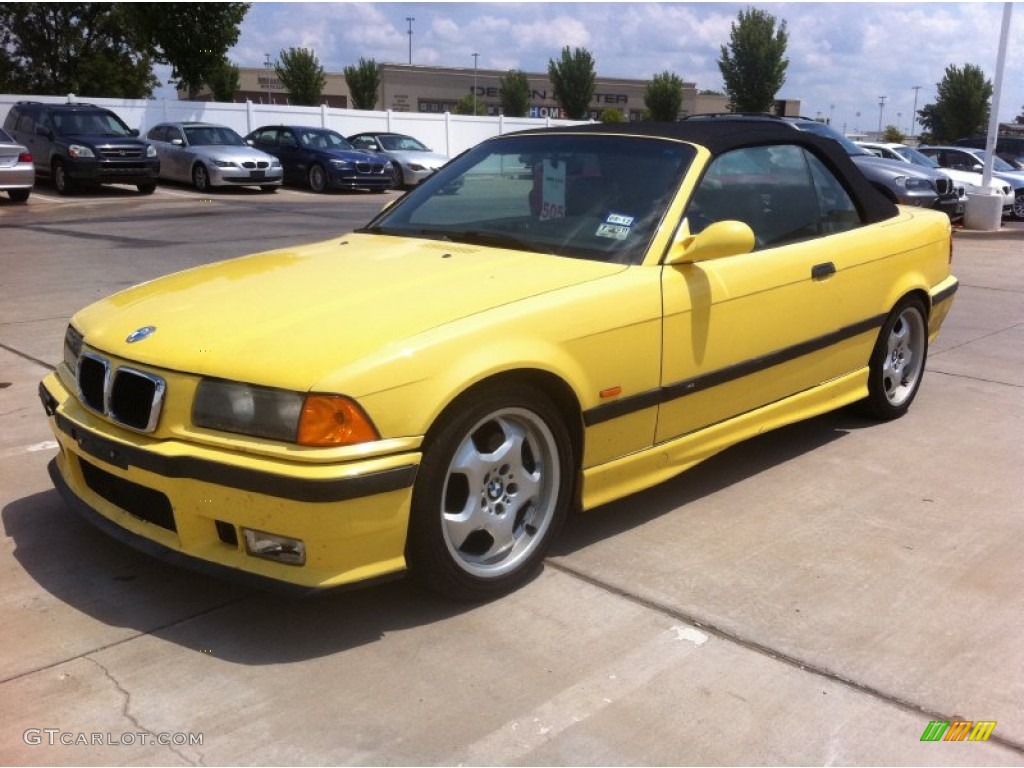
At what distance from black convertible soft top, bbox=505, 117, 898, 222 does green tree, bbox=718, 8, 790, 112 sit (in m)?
46.9

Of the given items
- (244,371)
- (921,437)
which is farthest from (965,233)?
(244,371)

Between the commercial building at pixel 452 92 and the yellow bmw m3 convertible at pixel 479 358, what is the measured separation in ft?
255

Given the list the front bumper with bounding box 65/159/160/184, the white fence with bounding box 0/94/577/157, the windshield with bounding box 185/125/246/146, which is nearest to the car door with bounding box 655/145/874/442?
the front bumper with bounding box 65/159/160/184

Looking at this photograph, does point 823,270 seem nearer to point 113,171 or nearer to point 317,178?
point 113,171

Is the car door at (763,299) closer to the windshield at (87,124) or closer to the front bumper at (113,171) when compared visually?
the front bumper at (113,171)

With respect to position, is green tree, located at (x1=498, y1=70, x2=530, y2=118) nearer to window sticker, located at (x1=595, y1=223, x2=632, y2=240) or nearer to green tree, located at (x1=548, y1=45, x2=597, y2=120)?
green tree, located at (x1=548, y1=45, x2=597, y2=120)

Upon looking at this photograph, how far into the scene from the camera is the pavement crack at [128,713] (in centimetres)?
258

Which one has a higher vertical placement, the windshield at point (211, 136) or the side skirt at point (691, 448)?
the windshield at point (211, 136)

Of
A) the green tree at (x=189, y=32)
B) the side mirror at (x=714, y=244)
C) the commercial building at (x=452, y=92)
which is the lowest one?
the side mirror at (x=714, y=244)

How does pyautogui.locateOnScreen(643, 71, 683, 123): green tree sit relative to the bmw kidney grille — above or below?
above

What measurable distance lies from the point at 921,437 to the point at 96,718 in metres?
4.19

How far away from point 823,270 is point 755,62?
161 feet

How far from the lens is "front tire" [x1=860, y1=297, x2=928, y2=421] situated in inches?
207

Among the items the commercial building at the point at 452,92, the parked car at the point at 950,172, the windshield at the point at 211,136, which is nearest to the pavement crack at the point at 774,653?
the parked car at the point at 950,172
